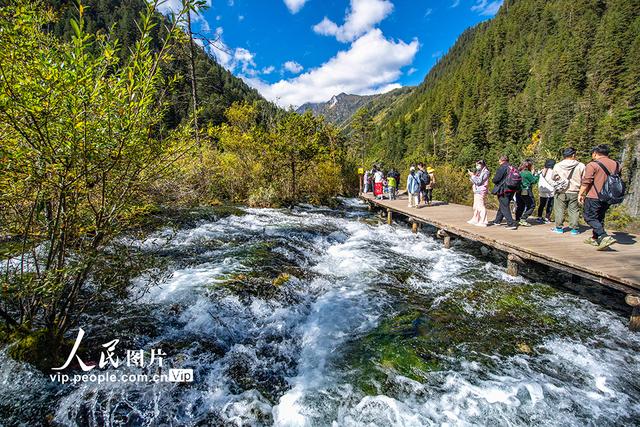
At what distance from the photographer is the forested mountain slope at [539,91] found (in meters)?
54.9

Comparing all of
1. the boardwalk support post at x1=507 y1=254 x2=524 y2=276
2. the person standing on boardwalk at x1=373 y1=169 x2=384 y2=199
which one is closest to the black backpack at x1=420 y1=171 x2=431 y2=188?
the person standing on boardwalk at x1=373 y1=169 x2=384 y2=199

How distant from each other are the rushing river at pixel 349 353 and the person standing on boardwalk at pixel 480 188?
2827mm

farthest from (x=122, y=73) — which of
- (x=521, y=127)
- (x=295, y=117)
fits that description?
(x=521, y=127)

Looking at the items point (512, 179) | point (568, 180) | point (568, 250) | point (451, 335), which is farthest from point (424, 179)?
point (451, 335)

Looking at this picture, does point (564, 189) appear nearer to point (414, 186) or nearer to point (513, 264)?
point (513, 264)

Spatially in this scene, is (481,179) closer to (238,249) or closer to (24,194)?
(238,249)

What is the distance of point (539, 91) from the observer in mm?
77438

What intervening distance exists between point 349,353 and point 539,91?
323ft

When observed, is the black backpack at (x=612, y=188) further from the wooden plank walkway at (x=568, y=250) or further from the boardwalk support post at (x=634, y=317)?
the boardwalk support post at (x=634, y=317)

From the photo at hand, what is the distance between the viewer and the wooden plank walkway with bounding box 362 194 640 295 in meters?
5.61

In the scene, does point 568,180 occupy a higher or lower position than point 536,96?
lower

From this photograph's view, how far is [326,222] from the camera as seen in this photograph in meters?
14.7

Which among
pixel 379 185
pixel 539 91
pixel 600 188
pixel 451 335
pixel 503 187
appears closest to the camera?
pixel 451 335

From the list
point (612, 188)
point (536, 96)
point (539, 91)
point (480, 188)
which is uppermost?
point (539, 91)
